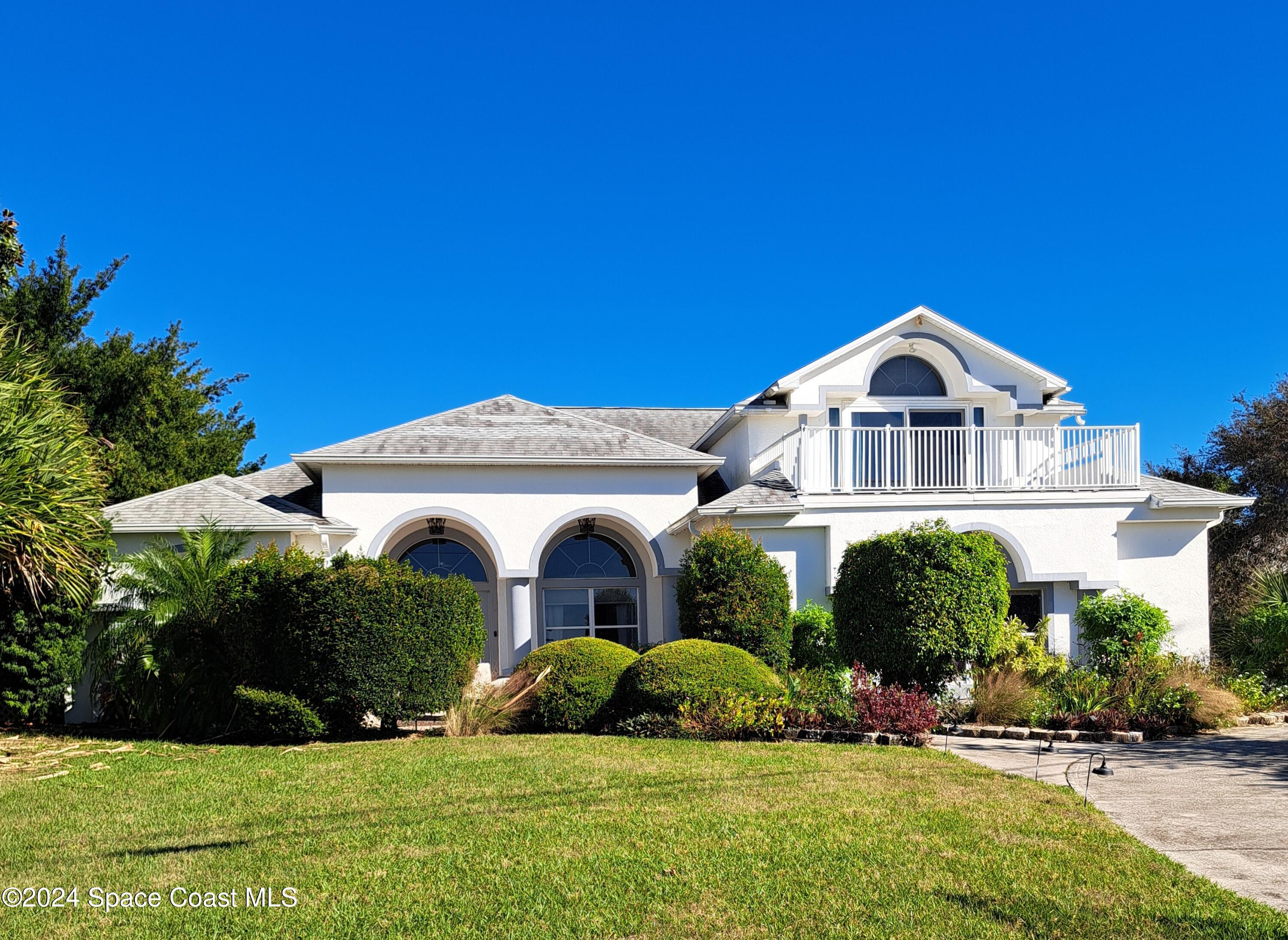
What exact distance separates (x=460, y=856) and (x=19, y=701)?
10.2 metres

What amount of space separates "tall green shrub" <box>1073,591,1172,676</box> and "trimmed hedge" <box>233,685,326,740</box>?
12.0 meters

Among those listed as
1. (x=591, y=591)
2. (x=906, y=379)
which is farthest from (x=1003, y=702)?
(x=591, y=591)

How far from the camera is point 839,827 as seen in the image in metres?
7.58

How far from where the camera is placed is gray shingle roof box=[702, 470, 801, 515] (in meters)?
17.1

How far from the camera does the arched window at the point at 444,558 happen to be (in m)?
19.9

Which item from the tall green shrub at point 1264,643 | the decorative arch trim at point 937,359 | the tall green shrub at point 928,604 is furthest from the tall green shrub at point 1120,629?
the decorative arch trim at point 937,359

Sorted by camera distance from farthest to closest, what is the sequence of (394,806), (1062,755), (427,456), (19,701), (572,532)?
(572,532), (427,456), (19,701), (1062,755), (394,806)

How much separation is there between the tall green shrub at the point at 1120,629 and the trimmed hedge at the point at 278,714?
12.0 m

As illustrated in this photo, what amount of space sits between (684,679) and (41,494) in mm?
8719

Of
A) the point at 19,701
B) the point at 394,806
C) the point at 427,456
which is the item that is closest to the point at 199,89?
the point at 427,456

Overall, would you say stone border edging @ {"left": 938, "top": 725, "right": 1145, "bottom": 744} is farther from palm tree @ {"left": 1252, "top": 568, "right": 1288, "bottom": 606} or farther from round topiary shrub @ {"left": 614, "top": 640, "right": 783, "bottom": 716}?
palm tree @ {"left": 1252, "top": 568, "right": 1288, "bottom": 606}

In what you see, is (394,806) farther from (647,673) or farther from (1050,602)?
(1050,602)

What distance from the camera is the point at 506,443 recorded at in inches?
745

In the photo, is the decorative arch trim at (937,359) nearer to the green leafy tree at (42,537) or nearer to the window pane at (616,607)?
the window pane at (616,607)
